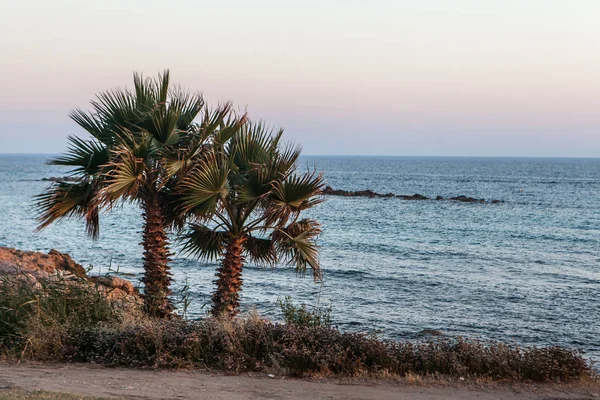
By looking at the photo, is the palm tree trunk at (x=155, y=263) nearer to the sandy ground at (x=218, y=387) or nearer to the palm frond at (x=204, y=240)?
the palm frond at (x=204, y=240)

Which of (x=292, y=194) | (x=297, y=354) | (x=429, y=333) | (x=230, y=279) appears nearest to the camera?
(x=297, y=354)

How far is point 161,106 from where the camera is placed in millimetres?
13062

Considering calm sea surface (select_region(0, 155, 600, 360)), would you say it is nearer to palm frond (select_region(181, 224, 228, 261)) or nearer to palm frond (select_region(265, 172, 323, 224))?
palm frond (select_region(265, 172, 323, 224))

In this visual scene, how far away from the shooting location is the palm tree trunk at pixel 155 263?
1296 centimetres

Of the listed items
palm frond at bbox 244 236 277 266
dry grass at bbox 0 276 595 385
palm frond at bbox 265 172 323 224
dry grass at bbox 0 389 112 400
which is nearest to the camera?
dry grass at bbox 0 389 112 400

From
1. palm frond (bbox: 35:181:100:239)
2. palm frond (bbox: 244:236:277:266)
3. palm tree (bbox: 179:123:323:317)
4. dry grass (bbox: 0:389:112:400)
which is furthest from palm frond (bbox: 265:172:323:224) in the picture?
dry grass (bbox: 0:389:112:400)

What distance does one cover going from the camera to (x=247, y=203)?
42.8ft

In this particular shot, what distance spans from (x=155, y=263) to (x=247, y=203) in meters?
2.23

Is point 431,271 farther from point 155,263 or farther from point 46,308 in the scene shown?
point 46,308

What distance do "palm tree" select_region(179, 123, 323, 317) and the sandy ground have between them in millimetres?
3497

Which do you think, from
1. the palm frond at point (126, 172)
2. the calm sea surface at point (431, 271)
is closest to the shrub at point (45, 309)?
the palm frond at point (126, 172)

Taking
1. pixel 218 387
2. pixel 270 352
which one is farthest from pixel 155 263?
pixel 218 387

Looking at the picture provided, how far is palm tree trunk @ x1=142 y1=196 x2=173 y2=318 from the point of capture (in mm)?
12961

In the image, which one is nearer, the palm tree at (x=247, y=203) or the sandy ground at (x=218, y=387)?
the sandy ground at (x=218, y=387)
